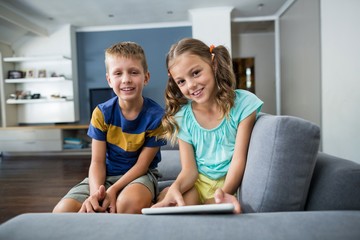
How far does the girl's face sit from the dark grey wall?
4.72 m

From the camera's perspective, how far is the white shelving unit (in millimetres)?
5543

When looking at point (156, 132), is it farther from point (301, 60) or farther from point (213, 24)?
point (213, 24)

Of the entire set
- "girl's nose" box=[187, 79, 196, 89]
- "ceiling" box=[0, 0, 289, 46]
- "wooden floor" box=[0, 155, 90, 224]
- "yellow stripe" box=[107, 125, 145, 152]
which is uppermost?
"ceiling" box=[0, 0, 289, 46]

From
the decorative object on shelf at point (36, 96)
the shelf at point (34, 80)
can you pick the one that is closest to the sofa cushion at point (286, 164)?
the shelf at point (34, 80)

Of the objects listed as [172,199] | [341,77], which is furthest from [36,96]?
[172,199]

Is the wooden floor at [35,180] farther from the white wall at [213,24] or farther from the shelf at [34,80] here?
the white wall at [213,24]

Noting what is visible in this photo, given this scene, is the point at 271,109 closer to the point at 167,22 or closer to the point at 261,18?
the point at 261,18

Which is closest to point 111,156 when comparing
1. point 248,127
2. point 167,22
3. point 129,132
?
point 129,132

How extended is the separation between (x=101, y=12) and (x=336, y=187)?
5.00 m

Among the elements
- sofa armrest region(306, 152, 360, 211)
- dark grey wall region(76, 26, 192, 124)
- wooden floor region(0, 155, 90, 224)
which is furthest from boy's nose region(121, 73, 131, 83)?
dark grey wall region(76, 26, 192, 124)

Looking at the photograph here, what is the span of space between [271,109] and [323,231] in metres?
6.89

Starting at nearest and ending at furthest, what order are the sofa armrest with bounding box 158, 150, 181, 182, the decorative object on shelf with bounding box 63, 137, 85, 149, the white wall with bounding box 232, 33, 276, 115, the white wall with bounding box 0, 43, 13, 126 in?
the sofa armrest with bounding box 158, 150, 181, 182, the decorative object on shelf with bounding box 63, 137, 85, 149, the white wall with bounding box 0, 43, 13, 126, the white wall with bounding box 232, 33, 276, 115

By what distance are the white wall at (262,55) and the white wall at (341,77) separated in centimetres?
346

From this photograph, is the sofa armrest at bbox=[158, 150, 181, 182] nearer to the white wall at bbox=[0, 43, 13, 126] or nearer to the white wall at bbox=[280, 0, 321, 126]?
the white wall at bbox=[280, 0, 321, 126]
